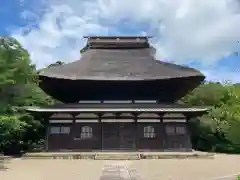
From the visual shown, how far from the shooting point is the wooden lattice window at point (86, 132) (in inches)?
984

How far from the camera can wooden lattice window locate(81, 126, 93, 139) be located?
25.0 meters

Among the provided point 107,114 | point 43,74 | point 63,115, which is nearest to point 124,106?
point 107,114

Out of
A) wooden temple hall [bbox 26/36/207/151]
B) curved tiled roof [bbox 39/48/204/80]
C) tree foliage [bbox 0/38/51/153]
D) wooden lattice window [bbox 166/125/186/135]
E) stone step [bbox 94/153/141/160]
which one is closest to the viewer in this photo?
tree foliage [bbox 0/38/51/153]

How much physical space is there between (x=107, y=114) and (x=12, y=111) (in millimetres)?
7253

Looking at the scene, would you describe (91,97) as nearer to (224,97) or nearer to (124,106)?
(124,106)

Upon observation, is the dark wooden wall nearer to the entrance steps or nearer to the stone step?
the entrance steps

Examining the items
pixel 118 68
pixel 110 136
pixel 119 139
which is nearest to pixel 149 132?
pixel 119 139

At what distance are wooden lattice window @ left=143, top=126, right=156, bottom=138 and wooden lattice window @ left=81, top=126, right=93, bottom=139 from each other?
386cm

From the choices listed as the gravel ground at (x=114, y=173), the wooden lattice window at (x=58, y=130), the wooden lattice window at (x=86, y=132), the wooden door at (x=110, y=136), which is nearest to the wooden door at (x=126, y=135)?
the wooden door at (x=110, y=136)

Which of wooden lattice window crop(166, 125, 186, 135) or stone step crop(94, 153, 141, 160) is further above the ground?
wooden lattice window crop(166, 125, 186, 135)

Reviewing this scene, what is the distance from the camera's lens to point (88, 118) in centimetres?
2505

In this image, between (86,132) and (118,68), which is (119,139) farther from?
(118,68)

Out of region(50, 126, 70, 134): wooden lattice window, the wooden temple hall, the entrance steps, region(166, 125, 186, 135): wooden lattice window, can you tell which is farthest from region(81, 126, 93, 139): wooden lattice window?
region(166, 125, 186, 135): wooden lattice window

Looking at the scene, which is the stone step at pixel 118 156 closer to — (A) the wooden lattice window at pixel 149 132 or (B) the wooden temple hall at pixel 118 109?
(B) the wooden temple hall at pixel 118 109
